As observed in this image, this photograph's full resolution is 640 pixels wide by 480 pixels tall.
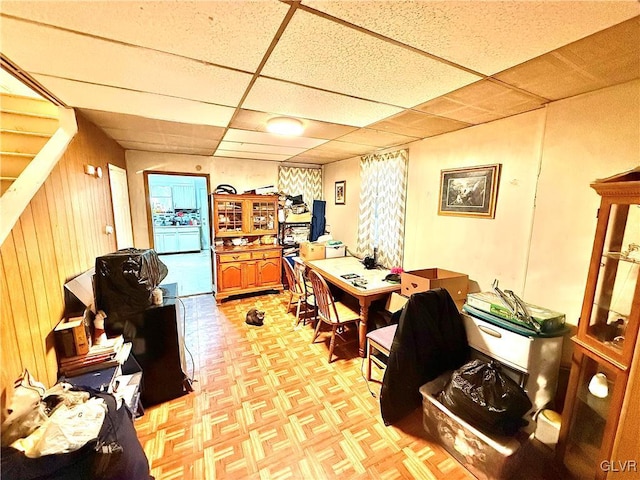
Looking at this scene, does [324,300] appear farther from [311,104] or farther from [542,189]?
[542,189]

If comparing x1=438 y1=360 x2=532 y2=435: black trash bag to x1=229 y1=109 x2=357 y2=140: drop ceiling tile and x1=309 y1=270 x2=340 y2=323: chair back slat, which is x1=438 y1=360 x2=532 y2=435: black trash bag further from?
x1=229 y1=109 x2=357 y2=140: drop ceiling tile

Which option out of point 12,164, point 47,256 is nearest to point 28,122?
point 12,164

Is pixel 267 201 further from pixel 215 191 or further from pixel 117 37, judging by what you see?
pixel 117 37

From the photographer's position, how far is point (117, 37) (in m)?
1.05

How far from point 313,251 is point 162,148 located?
99.2 inches

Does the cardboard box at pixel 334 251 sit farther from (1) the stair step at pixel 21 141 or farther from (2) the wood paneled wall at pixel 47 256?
(1) the stair step at pixel 21 141

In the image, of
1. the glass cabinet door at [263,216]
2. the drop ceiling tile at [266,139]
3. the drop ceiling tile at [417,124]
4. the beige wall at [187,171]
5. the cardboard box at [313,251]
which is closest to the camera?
the drop ceiling tile at [417,124]

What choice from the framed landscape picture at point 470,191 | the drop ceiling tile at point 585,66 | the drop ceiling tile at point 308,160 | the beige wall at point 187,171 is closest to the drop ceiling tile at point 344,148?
the drop ceiling tile at point 308,160

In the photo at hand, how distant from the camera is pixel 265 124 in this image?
232 centimetres

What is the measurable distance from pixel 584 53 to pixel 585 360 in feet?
5.00

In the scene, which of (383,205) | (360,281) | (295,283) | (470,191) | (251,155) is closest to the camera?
(470,191)

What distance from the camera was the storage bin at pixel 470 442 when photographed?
1.33 m

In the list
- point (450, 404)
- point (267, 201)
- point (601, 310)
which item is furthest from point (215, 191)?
point (601, 310)

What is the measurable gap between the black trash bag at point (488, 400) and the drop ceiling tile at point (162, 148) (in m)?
3.74
